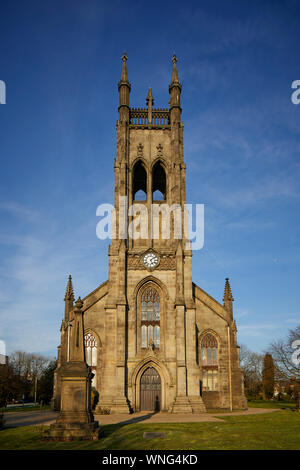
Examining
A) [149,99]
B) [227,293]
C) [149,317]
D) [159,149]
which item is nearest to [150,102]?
[149,99]

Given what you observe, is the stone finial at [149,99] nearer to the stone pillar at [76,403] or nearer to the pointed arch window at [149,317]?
the pointed arch window at [149,317]

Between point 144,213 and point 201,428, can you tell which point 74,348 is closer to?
point 201,428

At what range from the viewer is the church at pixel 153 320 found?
33656mm

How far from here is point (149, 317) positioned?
36031 millimetres

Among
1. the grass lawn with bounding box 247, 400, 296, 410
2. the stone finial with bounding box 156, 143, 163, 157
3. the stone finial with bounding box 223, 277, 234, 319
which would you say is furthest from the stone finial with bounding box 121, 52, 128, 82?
the grass lawn with bounding box 247, 400, 296, 410

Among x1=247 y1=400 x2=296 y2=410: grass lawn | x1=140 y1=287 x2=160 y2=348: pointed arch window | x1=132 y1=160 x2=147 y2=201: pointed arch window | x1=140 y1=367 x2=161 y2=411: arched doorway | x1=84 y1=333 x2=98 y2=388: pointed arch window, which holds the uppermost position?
x1=132 y1=160 x2=147 y2=201: pointed arch window

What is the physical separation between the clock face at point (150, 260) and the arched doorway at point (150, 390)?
8.81m

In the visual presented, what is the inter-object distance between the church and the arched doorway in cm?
8

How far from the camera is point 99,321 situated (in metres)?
36.0

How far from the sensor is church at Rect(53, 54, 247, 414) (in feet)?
110

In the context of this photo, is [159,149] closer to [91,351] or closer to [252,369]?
[91,351]

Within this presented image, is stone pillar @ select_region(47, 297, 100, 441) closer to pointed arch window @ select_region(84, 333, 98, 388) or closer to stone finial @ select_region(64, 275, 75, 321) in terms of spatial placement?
pointed arch window @ select_region(84, 333, 98, 388)
